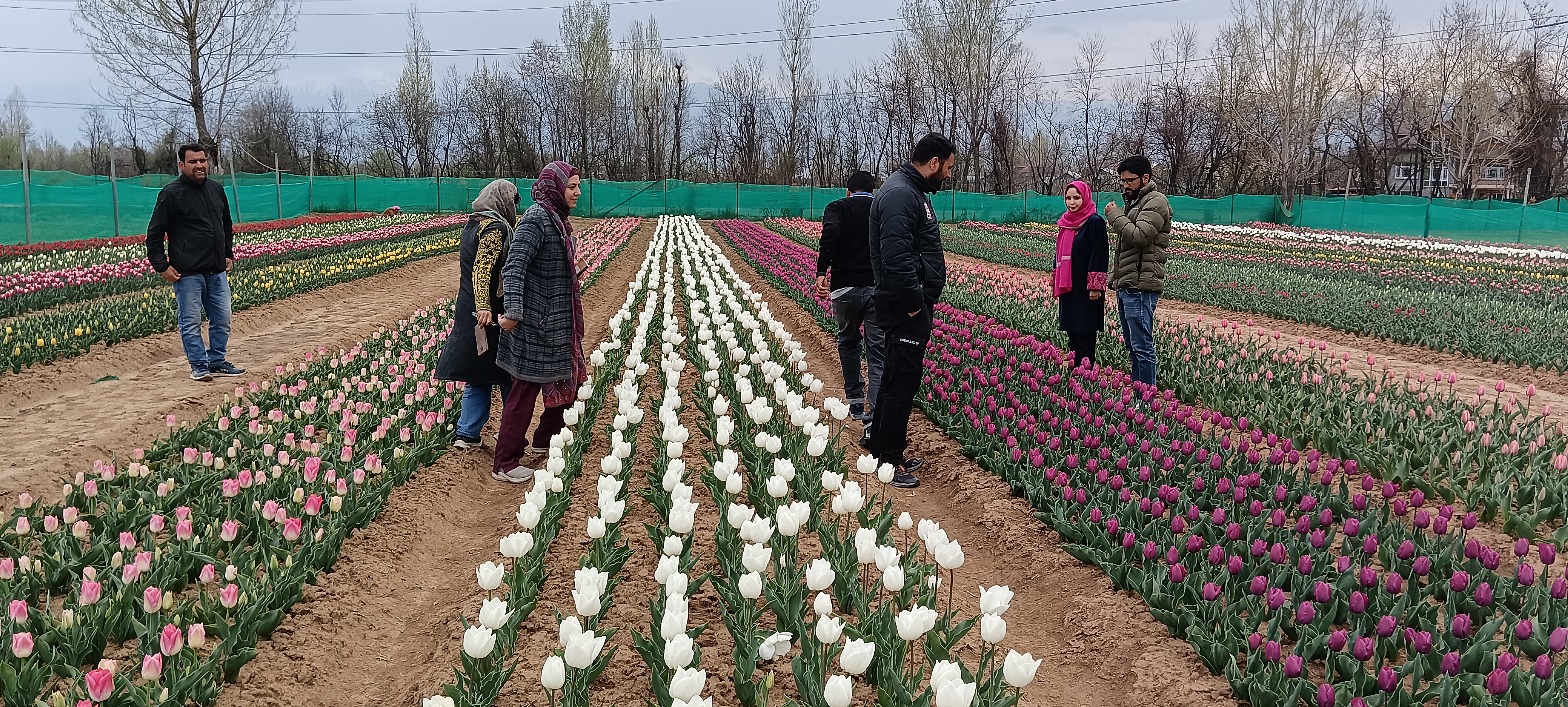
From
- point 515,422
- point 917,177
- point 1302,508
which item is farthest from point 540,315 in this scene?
point 1302,508

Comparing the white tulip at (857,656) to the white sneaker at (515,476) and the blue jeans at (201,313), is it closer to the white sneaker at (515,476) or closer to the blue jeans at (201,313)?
the white sneaker at (515,476)

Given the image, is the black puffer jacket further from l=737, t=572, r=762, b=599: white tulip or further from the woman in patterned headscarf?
l=737, t=572, r=762, b=599: white tulip

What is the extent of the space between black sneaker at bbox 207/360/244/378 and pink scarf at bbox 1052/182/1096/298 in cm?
638

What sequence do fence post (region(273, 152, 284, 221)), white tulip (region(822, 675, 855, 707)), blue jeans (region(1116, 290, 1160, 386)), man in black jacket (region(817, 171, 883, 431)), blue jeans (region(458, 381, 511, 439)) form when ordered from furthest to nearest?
fence post (region(273, 152, 284, 221)) → man in black jacket (region(817, 171, 883, 431)) → blue jeans (region(1116, 290, 1160, 386)) → blue jeans (region(458, 381, 511, 439)) → white tulip (region(822, 675, 855, 707))

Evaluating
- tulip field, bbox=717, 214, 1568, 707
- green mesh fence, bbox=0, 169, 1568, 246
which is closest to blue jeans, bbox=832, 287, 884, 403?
tulip field, bbox=717, 214, 1568, 707

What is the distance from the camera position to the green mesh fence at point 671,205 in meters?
19.2

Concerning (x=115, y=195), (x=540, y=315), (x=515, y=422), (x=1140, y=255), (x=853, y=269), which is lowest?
(x=515, y=422)

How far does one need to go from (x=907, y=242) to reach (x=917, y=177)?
40cm

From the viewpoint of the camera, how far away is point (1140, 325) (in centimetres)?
593

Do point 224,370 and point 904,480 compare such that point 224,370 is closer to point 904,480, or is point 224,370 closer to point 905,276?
point 904,480

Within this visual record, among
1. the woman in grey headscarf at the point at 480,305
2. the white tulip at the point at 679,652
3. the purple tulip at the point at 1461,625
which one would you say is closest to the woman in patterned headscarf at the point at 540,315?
the woman in grey headscarf at the point at 480,305

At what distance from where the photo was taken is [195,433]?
Result: 4938mm

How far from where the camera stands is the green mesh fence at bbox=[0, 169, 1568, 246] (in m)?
19.2

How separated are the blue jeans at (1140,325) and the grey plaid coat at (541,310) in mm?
3554
